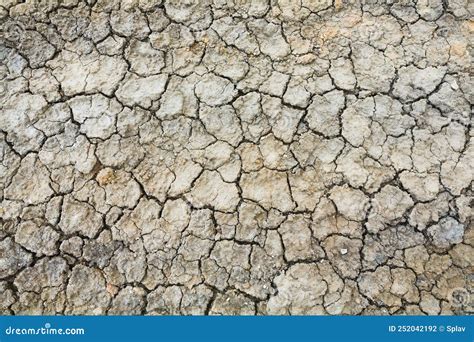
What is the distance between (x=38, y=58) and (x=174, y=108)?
848 mm

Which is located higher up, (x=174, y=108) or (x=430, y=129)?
(x=174, y=108)

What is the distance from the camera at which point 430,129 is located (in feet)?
8.85

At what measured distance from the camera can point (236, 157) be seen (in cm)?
267

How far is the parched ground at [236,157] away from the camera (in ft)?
8.02

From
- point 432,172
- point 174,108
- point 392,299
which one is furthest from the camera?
point 174,108

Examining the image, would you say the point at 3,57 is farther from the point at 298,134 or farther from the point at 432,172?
the point at 432,172

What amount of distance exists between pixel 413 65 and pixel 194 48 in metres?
1.22

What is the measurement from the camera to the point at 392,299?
2.40 metres

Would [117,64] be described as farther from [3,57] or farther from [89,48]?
[3,57]

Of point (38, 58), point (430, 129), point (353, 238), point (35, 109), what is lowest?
point (353, 238)

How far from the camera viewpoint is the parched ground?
2.45 meters

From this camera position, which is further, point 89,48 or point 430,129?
point 89,48

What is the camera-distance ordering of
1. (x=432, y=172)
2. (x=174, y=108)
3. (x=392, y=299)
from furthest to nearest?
(x=174, y=108) → (x=432, y=172) → (x=392, y=299)

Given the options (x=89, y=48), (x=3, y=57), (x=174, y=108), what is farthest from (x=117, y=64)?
(x=3, y=57)
